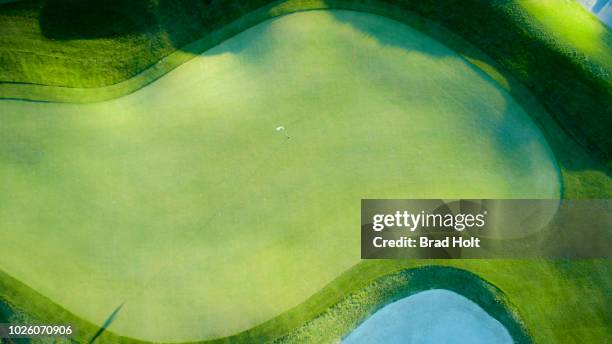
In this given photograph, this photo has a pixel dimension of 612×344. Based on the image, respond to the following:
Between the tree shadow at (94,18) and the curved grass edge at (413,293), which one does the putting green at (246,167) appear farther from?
the tree shadow at (94,18)

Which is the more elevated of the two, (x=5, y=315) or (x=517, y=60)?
(x=517, y=60)

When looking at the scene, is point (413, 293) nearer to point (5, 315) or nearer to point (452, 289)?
point (452, 289)

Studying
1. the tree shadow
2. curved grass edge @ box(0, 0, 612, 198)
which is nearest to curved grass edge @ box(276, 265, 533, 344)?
curved grass edge @ box(0, 0, 612, 198)

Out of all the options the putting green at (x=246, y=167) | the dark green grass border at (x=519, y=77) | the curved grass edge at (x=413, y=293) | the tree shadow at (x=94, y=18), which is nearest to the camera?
the curved grass edge at (x=413, y=293)

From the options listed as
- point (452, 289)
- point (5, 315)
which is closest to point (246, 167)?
point (452, 289)

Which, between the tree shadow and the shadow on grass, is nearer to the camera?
the shadow on grass

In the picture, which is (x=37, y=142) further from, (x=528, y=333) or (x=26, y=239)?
(x=528, y=333)

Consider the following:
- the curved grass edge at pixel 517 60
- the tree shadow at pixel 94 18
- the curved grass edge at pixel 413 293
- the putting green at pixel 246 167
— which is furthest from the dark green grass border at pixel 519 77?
the curved grass edge at pixel 413 293

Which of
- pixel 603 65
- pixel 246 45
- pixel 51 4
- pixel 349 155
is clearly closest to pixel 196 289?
pixel 349 155

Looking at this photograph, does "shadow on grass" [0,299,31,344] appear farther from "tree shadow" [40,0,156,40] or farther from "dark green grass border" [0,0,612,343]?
"tree shadow" [40,0,156,40]
